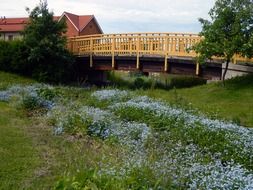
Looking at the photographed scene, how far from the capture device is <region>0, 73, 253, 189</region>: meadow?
5.44 meters

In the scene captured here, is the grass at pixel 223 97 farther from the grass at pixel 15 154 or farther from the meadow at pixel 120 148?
the grass at pixel 15 154

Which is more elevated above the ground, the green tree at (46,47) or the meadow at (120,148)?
the green tree at (46,47)

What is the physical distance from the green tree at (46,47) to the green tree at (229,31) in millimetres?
9940

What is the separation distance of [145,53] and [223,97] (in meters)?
7.96

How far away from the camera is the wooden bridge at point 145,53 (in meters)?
21.2

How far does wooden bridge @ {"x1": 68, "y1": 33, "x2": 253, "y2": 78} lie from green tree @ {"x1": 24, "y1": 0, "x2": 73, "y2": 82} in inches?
85.4

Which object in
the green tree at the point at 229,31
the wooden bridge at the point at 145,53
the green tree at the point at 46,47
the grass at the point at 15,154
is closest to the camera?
the grass at the point at 15,154

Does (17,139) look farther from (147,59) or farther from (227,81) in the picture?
(147,59)

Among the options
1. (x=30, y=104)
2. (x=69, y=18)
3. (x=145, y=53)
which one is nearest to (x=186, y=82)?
(x=145, y=53)

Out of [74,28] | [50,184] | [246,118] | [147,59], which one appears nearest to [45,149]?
[50,184]

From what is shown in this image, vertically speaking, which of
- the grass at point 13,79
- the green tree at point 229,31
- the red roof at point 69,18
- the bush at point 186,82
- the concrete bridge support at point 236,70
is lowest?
the bush at point 186,82

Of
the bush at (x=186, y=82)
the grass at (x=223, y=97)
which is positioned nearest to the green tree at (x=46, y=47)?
the bush at (x=186, y=82)

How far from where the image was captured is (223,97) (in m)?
17.0

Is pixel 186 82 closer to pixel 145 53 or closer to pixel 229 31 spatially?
pixel 145 53
